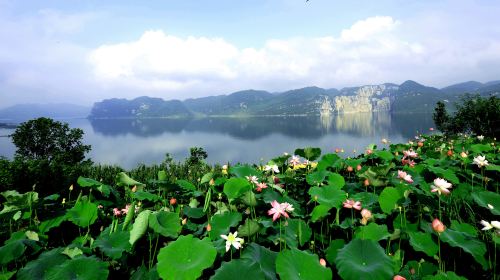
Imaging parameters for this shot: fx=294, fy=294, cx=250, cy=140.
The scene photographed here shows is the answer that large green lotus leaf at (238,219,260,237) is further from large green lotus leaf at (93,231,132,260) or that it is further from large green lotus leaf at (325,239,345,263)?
large green lotus leaf at (93,231,132,260)

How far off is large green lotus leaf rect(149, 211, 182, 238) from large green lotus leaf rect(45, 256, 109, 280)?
420 millimetres

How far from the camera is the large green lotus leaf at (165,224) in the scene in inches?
90.9

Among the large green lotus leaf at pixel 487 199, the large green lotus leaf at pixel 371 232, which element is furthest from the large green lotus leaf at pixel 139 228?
the large green lotus leaf at pixel 487 199

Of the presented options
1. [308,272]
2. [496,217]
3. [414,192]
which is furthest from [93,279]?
[496,217]

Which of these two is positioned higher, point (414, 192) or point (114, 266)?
point (414, 192)

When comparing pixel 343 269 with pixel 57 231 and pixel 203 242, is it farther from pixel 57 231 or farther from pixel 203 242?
pixel 57 231

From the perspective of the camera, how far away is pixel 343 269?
1.90 metres

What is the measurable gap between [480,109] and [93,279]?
34.7 m

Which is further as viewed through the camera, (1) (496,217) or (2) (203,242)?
(1) (496,217)

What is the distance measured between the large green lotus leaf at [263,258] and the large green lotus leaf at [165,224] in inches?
24.5

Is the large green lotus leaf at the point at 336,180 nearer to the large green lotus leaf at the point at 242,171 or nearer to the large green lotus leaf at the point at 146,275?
the large green lotus leaf at the point at 242,171

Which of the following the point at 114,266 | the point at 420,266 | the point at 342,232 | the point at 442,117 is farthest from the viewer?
the point at 442,117

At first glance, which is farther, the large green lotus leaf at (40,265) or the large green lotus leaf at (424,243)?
the large green lotus leaf at (424,243)

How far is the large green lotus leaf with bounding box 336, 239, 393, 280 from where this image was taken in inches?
73.1
